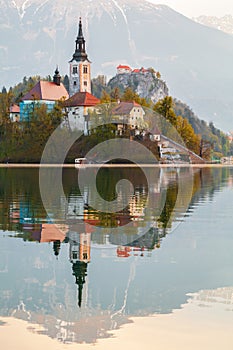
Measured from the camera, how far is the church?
462ft

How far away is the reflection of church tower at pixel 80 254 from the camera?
675 inches

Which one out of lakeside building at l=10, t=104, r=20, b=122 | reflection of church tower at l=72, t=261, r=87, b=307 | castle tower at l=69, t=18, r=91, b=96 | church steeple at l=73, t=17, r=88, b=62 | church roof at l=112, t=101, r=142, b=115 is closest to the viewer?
reflection of church tower at l=72, t=261, r=87, b=307

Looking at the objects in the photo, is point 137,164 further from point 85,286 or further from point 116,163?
point 85,286

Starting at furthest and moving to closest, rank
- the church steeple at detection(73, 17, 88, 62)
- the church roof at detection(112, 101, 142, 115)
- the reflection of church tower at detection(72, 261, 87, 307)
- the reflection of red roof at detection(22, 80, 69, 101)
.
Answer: the church steeple at detection(73, 17, 88, 62), the reflection of red roof at detection(22, 80, 69, 101), the church roof at detection(112, 101, 142, 115), the reflection of church tower at detection(72, 261, 87, 307)

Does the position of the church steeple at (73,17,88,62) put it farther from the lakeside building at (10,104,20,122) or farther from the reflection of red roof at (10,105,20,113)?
the lakeside building at (10,104,20,122)

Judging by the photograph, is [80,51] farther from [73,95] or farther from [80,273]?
[80,273]

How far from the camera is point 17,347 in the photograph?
12.1 metres

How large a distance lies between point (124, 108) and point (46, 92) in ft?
83.6

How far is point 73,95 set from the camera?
154125mm

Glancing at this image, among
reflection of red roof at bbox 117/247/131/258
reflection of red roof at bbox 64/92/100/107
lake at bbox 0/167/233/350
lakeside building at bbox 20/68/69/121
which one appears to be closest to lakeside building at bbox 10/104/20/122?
lakeside building at bbox 20/68/69/121

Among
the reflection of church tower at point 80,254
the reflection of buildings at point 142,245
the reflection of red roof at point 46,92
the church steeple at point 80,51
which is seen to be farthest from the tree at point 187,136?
the reflection of church tower at point 80,254

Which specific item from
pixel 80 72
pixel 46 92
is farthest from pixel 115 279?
pixel 80 72

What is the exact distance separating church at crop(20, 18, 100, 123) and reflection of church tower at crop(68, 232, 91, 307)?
4481 inches

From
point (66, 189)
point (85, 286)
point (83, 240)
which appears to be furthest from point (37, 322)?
point (66, 189)
